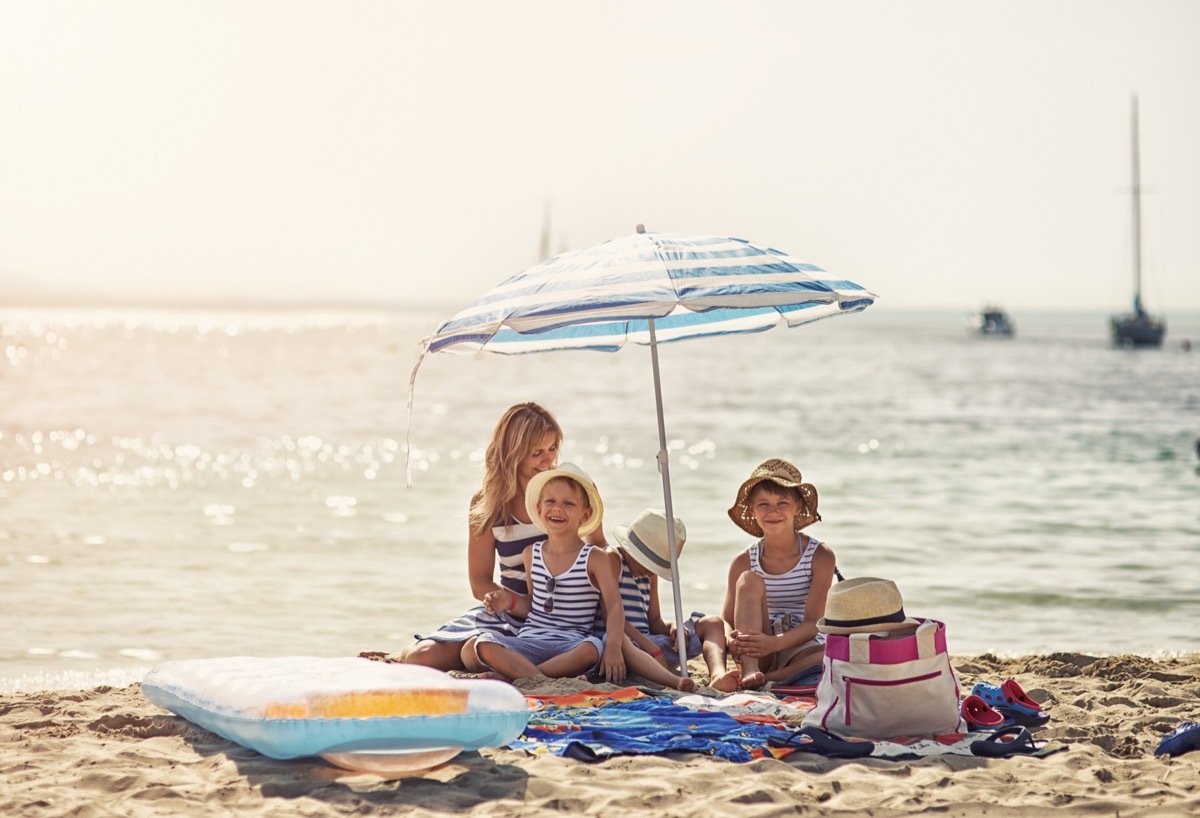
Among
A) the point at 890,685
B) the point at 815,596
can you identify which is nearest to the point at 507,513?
the point at 815,596

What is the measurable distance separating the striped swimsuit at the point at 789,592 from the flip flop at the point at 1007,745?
1.23 metres

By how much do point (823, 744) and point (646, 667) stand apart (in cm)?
125

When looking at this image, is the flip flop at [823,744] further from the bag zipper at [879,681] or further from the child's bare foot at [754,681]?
the child's bare foot at [754,681]

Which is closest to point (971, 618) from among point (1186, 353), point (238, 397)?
point (238, 397)

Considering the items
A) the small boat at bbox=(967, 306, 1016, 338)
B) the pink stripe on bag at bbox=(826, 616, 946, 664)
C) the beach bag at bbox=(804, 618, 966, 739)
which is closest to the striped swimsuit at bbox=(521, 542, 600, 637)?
the beach bag at bbox=(804, 618, 966, 739)

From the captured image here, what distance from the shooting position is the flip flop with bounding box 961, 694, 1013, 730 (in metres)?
4.96

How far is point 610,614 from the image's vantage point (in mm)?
5688

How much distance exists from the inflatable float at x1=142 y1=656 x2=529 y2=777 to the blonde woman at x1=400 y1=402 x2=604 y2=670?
4.77ft

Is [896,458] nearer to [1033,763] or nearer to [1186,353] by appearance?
[1033,763]

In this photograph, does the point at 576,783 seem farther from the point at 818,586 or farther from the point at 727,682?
the point at 818,586

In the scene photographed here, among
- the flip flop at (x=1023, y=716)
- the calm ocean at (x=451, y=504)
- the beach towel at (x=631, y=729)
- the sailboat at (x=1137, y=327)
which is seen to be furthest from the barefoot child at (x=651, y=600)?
the sailboat at (x=1137, y=327)

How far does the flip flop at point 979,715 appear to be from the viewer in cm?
496

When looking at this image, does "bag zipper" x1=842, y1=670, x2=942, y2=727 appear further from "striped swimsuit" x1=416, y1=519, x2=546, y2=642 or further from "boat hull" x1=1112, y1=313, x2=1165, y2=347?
"boat hull" x1=1112, y1=313, x2=1165, y2=347

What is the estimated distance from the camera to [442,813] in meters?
3.90
